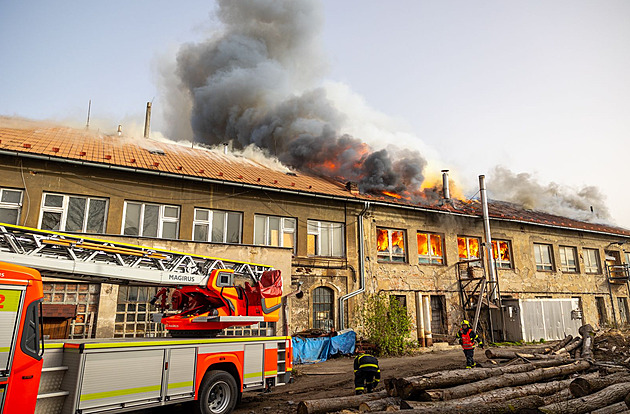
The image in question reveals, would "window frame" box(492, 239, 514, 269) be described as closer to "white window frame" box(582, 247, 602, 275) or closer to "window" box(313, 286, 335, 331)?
"white window frame" box(582, 247, 602, 275)

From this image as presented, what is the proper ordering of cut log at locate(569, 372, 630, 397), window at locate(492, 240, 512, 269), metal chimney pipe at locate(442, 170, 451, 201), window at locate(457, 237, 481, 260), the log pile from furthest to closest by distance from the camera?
metal chimney pipe at locate(442, 170, 451, 201) → window at locate(492, 240, 512, 269) → window at locate(457, 237, 481, 260) → cut log at locate(569, 372, 630, 397) → the log pile

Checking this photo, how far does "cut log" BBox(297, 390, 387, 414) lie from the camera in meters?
7.12

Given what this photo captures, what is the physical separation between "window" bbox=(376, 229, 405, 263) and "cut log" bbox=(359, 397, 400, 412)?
13001 mm

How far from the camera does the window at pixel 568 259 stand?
2594cm

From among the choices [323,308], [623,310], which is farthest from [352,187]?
[623,310]

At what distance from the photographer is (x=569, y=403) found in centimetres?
733

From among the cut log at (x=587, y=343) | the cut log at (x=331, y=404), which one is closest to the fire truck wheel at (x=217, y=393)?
the cut log at (x=331, y=404)

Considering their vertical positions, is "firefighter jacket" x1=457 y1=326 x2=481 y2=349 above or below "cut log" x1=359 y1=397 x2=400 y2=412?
above

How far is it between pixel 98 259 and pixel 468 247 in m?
19.7

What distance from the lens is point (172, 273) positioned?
8.37 meters

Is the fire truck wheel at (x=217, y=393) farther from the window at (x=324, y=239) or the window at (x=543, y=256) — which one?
the window at (x=543, y=256)

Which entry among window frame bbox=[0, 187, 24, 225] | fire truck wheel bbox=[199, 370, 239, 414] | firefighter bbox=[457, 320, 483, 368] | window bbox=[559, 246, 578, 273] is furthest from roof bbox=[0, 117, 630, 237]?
fire truck wheel bbox=[199, 370, 239, 414]

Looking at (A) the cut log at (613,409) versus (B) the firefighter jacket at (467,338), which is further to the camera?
(B) the firefighter jacket at (467,338)

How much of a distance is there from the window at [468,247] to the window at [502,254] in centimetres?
104
